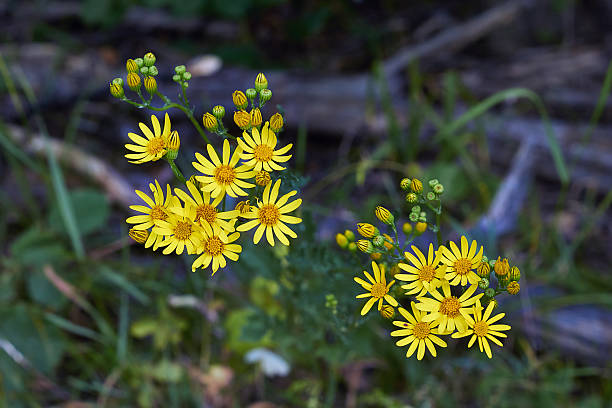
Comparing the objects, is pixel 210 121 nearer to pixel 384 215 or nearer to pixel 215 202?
pixel 215 202

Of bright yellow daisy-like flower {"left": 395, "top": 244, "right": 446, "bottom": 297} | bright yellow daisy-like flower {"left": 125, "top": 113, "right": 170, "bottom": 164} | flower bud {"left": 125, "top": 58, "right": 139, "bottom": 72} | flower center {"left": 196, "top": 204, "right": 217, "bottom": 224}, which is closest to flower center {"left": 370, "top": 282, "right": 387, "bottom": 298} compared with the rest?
bright yellow daisy-like flower {"left": 395, "top": 244, "right": 446, "bottom": 297}

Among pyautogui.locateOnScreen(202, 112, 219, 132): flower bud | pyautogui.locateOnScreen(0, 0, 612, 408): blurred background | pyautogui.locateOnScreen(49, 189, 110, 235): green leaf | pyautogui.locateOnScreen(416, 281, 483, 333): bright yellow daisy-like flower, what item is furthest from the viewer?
A: pyautogui.locateOnScreen(49, 189, 110, 235): green leaf

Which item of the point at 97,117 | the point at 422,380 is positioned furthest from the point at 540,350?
the point at 97,117

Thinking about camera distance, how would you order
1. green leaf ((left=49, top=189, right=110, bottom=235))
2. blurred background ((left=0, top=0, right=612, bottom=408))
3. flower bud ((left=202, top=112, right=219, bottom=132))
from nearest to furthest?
flower bud ((left=202, top=112, right=219, bottom=132)), blurred background ((left=0, top=0, right=612, bottom=408)), green leaf ((left=49, top=189, right=110, bottom=235))

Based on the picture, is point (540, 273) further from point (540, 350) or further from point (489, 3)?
point (489, 3)

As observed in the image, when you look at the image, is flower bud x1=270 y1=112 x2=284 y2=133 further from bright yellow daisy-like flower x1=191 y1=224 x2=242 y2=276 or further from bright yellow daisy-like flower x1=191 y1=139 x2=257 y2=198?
bright yellow daisy-like flower x1=191 y1=224 x2=242 y2=276

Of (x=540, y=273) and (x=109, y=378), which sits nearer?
(x=109, y=378)
